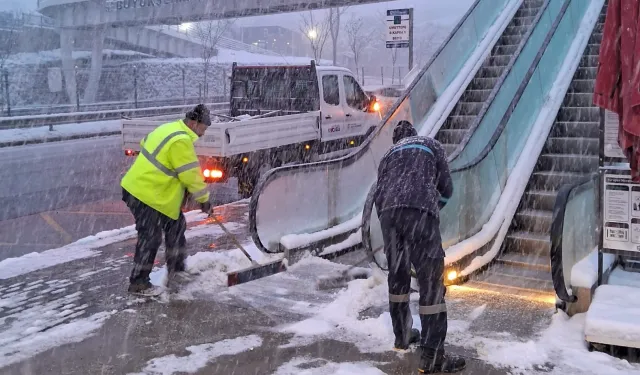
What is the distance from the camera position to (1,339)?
5602mm

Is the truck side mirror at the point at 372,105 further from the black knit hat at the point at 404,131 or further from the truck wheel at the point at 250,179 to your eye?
the black knit hat at the point at 404,131

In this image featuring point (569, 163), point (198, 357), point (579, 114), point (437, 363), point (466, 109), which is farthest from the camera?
point (466, 109)

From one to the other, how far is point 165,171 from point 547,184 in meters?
5.12

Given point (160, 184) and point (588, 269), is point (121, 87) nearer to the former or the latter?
point (160, 184)

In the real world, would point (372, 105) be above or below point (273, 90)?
below

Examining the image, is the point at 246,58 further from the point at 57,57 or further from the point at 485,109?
the point at 485,109

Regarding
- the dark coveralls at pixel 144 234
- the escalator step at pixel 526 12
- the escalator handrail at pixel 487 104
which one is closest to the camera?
the dark coveralls at pixel 144 234

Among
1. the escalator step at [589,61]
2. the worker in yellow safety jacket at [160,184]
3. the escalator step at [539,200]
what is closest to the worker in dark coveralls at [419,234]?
the worker in yellow safety jacket at [160,184]

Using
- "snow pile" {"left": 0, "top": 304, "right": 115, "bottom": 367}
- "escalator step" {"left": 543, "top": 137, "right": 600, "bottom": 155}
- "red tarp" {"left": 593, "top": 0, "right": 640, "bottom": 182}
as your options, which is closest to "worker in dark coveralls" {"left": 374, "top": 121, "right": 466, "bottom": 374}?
"red tarp" {"left": 593, "top": 0, "right": 640, "bottom": 182}

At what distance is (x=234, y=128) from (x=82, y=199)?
3.68m

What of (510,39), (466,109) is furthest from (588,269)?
(510,39)

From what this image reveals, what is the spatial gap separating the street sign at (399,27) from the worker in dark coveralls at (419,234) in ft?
37.6

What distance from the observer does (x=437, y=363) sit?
4.89 m

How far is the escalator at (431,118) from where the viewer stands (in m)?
7.98
